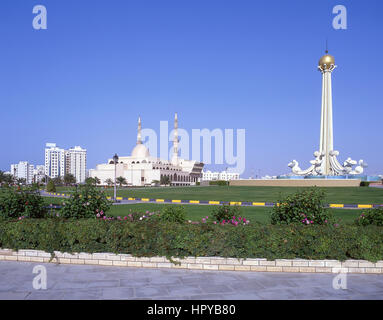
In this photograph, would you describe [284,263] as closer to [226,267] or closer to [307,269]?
[307,269]

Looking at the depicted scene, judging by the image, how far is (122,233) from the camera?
7172mm

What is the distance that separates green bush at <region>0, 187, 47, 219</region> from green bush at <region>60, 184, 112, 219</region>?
94 cm

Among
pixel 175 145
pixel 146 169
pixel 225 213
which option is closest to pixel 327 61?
pixel 225 213

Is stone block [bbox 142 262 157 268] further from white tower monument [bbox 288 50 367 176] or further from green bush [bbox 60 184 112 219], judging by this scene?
white tower monument [bbox 288 50 367 176]

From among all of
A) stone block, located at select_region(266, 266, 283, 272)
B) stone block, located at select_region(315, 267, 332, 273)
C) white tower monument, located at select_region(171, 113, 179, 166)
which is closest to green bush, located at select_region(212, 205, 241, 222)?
stone block, located at select_region(266, 266, 283, 272)

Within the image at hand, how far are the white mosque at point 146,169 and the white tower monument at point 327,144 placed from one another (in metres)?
54.9

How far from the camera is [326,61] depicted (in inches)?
2307

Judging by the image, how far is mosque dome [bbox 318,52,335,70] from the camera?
58.5 metres

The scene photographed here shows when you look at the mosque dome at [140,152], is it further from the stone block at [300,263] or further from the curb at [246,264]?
the stone block at [300,263]

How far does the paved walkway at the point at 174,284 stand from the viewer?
5250mm

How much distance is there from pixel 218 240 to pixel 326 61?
59005mm
